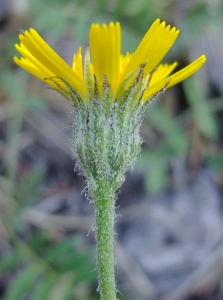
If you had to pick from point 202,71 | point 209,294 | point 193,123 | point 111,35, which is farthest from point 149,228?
point 111,35

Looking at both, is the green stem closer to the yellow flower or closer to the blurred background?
the yellow flower

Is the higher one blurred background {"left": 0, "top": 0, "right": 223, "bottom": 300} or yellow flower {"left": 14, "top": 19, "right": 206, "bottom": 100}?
blurred background {"left": 0, "top": 0, "right": 223, "bottom": 300}

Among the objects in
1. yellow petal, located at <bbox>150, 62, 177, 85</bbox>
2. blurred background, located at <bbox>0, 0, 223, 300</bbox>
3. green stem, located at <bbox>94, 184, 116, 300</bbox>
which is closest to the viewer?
green stem, located at <bbox>94, 184, 116, 300</bbox>

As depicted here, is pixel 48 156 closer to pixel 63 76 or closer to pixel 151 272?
pixel 151 272

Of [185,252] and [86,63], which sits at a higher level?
[185,252]

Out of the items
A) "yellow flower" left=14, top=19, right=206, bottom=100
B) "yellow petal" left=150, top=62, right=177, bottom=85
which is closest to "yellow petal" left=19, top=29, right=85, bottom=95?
"yellow flower" left=14, top=19, right=206, bottom=100

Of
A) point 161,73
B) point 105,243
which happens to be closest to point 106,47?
point 161,73

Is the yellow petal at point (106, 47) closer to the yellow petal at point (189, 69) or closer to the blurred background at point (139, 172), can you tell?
the yellow petal at point (189, 69)

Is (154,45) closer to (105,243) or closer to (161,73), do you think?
(161,73)
